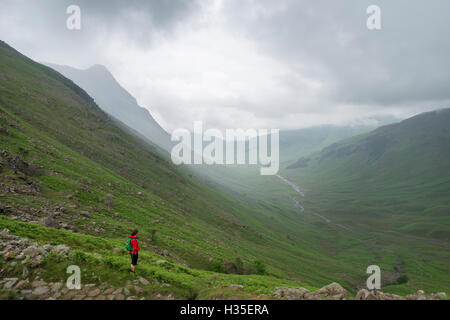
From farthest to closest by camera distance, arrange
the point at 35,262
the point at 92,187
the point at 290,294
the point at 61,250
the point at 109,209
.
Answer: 1. the point at 92,187
2. the point at 109,209
3. the point at 61,250
4. the point at 290,294
5. the point at 35,262

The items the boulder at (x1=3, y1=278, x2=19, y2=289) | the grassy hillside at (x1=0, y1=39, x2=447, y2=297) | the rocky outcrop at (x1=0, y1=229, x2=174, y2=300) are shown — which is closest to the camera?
the boulder at (x1=3, y1=278, x2=19, y2=289)

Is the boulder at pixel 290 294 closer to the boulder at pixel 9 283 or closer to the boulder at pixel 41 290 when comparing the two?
the boulder at pixel 41 290

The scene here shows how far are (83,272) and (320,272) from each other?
3883 inches

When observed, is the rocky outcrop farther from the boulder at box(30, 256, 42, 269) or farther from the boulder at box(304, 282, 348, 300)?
the boulder at box(304, 282, 348, 300)

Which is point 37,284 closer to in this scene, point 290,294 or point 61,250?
point 61,250

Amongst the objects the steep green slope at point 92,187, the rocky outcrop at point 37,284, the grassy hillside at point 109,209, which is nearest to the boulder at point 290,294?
the grassy hillside at point 109,209

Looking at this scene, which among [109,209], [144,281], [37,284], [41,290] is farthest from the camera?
[109,209]

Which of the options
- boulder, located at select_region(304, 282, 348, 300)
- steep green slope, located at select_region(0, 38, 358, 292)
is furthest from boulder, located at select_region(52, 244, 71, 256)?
boulder, located at select_region(304, 282, 348, 300)

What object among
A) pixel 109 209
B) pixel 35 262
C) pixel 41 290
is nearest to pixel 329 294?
pixel 41 290

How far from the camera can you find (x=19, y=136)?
47906 mm

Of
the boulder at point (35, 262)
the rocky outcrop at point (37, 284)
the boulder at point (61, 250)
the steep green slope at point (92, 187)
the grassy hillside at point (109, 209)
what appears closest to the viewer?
the rocky outcrop at point (37, 284)

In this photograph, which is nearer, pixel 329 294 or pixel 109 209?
pixel 329 294
